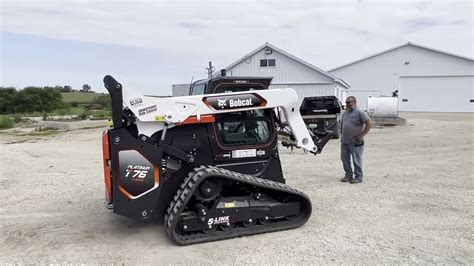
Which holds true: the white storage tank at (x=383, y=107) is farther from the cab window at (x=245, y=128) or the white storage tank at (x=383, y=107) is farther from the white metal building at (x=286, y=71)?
the cab window at (x=245, y=128)

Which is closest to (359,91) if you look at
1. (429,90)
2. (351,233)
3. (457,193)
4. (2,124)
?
(429,90)

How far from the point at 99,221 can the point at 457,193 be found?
5.96m

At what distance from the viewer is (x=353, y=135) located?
24.9 feet

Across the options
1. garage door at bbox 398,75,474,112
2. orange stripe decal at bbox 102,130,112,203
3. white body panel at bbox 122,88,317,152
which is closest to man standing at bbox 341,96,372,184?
white body panel at bbox 122,88,317,152

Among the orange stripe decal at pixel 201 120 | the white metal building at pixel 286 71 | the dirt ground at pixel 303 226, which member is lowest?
the dirt ground at pixel 303 226

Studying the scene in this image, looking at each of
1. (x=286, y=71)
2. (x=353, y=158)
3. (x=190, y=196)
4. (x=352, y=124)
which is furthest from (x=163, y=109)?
(x=286, y=71)

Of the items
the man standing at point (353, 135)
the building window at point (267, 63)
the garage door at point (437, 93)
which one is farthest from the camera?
the garage door at point (437, 93)

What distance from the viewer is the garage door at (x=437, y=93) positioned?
39.1m

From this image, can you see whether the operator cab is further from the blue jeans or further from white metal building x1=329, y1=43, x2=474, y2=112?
white metal building x1=329, y1=43, x2=474, y2=112

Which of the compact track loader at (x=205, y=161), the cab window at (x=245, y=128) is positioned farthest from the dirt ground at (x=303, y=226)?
the cab window at (x=245, y=128)

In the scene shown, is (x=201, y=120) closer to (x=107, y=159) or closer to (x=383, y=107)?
(x=107, y=159)

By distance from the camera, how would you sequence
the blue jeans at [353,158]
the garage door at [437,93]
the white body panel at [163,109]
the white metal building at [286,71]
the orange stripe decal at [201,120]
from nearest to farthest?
the white body panel at [163,109]
the orange stripe decal at [201,120]
the blue jeans at [353,158]
the white metal building at [286,71]
the garage door at [437,93]

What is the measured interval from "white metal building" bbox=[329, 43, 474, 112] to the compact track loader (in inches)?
1495

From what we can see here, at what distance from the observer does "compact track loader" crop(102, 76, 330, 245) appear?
4582mm
